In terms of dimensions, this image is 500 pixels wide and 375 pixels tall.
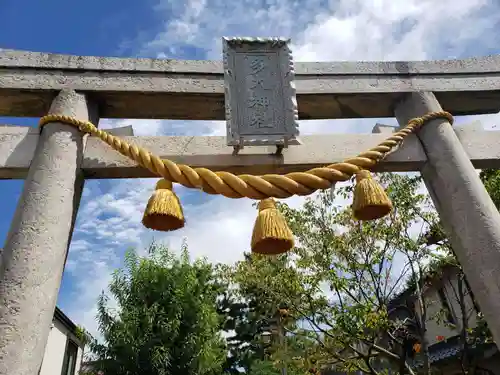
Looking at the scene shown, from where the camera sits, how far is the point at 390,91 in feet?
11.9

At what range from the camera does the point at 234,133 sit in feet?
10.1

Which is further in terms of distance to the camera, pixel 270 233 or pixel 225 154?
pixel 225 154

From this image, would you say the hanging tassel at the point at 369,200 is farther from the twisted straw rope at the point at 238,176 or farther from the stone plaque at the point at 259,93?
the stone plaque at the point at 259,93

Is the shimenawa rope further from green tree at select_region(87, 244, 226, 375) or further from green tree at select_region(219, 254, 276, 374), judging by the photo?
green tree at select_region(219, 254, 276, 374)

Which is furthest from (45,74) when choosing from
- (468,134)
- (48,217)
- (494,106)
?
(494,106)

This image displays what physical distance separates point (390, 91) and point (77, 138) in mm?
Answer: 2588

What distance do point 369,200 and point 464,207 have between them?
75 cm

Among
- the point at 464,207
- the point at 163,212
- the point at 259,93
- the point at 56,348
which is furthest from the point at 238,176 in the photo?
the point at 56,348

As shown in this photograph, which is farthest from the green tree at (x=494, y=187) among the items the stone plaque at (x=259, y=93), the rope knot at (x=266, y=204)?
the rope knot at (x=266, y=204)

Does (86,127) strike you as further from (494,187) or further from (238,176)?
(494,187)

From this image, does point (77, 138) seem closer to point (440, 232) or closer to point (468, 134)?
point (468, 134)

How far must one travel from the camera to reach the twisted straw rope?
2738mm

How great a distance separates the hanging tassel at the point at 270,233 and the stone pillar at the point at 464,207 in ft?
3.97

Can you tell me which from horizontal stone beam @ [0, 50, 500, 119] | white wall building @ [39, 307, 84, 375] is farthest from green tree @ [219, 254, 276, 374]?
horizontal stone beam @ [0, 50, 500, 119]
